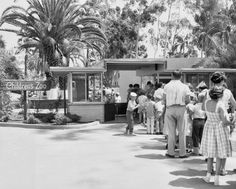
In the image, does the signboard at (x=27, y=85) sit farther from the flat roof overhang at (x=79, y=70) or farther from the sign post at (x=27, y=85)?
the flat roof overhang at (x=79, y=70)

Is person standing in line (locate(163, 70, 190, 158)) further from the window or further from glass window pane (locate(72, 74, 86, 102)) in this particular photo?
glass window pane (locate(72, 74, 86, 102))

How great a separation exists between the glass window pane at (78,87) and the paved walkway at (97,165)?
556cm

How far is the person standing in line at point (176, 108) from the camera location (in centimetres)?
833

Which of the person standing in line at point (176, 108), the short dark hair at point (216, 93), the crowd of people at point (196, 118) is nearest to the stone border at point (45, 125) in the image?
the crowd of people at point (196, 118)

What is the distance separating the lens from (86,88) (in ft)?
58.0

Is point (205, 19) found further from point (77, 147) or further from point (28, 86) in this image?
point (77, 147)

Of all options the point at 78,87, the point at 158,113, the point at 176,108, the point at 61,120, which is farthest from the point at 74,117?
the point at 176,108

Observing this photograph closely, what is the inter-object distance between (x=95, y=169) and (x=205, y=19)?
126ft

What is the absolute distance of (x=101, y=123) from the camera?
1722 cm

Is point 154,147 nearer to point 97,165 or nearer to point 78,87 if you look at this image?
point 97,165

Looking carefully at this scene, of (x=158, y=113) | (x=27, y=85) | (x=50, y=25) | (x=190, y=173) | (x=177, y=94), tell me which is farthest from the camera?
(x=50, y=25)

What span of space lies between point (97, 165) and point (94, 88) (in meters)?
10.0

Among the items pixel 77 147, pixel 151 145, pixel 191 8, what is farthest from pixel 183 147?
pixel 191 8

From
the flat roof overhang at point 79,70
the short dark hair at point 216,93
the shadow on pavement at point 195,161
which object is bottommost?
the shadow on pavement at point 195,161
